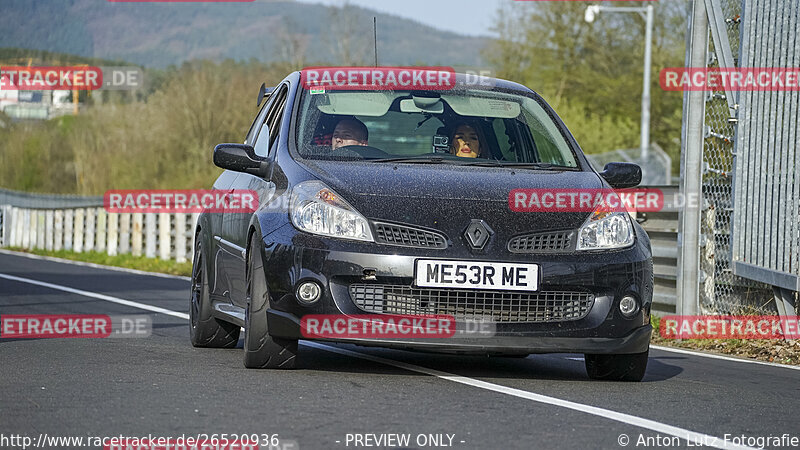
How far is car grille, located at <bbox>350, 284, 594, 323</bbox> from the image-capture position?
6727 mm

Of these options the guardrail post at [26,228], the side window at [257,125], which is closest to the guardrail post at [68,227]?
the guardrail post at [26,228]

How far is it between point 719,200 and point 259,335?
20.0 ft

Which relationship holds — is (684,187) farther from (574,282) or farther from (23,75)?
(23,75)

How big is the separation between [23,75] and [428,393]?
43829mm

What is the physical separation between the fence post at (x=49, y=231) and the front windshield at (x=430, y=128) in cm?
3606

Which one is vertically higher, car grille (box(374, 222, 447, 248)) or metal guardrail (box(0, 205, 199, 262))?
car grille (box(374, 222, 447, 248))

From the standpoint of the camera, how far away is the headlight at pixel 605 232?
6996mm

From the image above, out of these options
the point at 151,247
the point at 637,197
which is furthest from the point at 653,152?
the point at 637,197

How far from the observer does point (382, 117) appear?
318 inches

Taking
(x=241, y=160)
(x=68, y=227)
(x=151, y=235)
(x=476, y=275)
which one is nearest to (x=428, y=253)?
(x=476, y=275)

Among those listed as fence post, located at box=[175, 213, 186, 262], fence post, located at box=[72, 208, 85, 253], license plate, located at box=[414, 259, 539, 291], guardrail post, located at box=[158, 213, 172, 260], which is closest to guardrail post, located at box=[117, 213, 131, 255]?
guardrail post, located at box=[158, 213, 172, 260]

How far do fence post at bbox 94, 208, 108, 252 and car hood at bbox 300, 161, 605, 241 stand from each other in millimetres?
29023

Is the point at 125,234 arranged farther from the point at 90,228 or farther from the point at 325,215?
the point at 325,215

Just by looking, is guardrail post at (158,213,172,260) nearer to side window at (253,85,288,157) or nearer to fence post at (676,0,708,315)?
fence post at (676,0,708,315)
